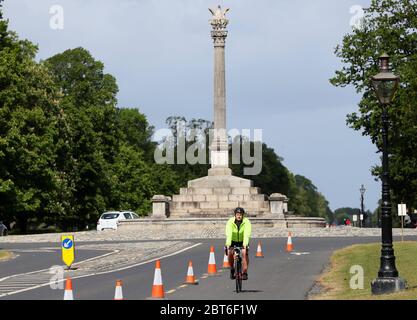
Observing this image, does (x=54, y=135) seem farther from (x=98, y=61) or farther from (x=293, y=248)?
(x=293, y=248)

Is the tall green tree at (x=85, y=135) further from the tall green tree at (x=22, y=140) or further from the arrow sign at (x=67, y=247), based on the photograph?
the arrow sign at (x=67, y=247)

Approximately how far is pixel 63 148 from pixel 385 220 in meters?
56.5

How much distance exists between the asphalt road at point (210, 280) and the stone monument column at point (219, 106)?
25.6 m

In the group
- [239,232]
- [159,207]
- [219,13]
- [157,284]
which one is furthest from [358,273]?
[219,13]

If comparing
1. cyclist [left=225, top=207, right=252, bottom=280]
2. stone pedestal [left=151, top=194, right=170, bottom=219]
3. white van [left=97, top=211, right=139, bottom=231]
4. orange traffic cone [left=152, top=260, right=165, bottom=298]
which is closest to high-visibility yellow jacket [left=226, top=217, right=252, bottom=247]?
cyclist [left=225, top=207, right=252, bottom=280]

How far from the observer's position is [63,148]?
249ft

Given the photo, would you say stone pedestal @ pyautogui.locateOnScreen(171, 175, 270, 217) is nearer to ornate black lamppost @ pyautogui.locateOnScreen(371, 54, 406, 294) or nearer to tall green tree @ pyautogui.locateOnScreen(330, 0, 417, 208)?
tall green tree @ pyautogui.locateOnScreen(330, 0, 417, 208)

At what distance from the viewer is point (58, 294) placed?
22.1 meters

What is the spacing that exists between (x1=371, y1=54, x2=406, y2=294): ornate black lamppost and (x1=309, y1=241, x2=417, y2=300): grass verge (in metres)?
0.27

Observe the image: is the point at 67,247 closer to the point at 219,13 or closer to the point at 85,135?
the point at 219,13

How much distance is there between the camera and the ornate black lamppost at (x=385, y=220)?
66.6 feet
